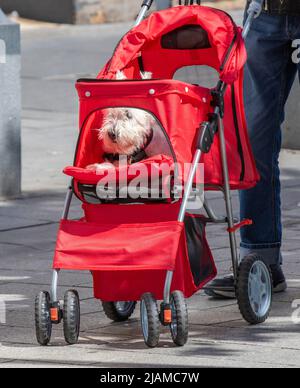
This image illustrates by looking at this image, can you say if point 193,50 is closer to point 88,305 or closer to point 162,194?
point 162,194

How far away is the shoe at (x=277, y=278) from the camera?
6.65m

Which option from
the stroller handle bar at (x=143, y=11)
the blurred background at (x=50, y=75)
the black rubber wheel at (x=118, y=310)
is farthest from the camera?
the blurred background at (x=50, y=75)

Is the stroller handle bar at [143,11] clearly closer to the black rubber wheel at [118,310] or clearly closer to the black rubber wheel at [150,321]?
the black rubber wheel at [118,310]

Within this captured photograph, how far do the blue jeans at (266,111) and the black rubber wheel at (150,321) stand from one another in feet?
4.21

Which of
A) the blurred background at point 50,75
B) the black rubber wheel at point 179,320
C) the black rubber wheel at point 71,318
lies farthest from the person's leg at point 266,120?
the blurred background at point 50,75

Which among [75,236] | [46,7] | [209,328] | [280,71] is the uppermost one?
[280,71]

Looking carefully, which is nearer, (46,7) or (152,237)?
(152,237)

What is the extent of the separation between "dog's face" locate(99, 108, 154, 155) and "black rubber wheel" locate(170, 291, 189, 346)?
670mm

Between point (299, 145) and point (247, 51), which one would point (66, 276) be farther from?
point (299, 145)

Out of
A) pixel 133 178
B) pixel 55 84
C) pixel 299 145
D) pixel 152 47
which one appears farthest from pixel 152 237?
pixel 55 84

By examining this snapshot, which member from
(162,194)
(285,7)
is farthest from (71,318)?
(285,7)

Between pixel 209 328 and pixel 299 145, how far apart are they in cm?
578

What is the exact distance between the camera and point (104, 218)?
579 centimetres

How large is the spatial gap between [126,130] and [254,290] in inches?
38.7
